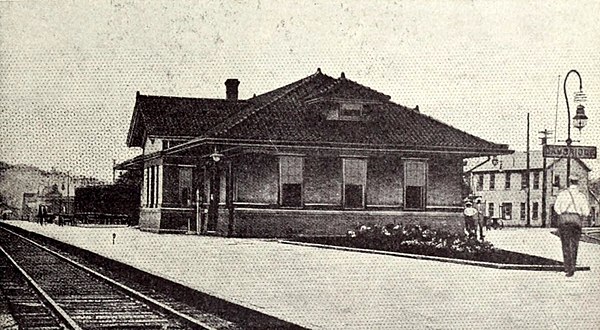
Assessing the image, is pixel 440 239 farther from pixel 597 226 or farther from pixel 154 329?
pixel 154 329

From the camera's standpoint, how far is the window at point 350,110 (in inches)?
765

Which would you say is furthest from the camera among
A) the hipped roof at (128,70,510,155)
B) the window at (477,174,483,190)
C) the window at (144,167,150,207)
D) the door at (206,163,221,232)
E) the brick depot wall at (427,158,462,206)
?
the window at (144,167,150,207)

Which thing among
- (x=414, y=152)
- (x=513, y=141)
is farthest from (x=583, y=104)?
(x=414, y=152)

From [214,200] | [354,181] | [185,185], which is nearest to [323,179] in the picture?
[354,181]

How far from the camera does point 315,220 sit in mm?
19094

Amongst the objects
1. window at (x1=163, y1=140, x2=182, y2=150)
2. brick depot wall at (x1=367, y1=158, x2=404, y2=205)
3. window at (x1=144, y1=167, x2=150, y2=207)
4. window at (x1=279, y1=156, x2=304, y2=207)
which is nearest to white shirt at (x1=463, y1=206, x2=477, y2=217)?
brick depot wall at (x1=367, y1=158, x2=404, y2=205)

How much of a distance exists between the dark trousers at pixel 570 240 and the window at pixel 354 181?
8.47m

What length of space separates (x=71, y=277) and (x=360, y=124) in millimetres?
8023

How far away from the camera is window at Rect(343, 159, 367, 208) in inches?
762

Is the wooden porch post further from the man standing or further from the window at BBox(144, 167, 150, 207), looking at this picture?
the man standing

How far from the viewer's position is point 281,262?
13.0 m

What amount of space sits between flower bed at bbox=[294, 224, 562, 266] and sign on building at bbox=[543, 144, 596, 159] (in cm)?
247


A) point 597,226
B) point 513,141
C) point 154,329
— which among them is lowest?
point 154,329

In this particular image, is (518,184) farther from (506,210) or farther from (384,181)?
(506,210)
